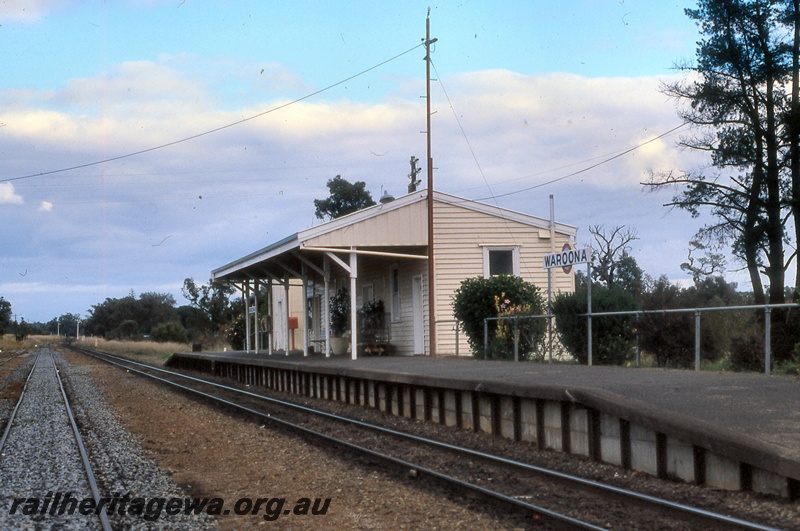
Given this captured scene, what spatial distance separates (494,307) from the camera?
63.2 ft

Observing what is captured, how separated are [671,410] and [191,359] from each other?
27.4 m

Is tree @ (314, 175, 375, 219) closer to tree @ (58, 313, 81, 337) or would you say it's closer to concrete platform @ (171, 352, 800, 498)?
concrete platform @ (171, 352, 800, 498)

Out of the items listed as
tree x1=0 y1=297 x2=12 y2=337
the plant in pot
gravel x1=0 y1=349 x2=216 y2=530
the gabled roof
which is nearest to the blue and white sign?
the gabled roof

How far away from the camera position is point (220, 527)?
677 centimetres

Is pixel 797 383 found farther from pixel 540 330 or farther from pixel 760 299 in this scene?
pixel 760 299

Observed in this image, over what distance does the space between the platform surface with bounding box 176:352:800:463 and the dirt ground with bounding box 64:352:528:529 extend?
2233 mm

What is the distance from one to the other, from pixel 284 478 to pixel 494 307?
36.0 feet

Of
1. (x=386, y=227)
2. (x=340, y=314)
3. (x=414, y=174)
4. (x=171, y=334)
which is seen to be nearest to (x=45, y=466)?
(x=386, y=227)

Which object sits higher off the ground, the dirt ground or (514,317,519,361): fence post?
(514,317,519,361): fence post

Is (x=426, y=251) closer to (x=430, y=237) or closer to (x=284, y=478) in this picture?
(x=430, y=237)

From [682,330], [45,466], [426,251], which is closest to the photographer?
[45,466]

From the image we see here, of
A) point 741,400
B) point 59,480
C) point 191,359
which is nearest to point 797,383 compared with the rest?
point 741,400

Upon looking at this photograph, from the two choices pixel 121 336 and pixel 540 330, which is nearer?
pixel 540 330

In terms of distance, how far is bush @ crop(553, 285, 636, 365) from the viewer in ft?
52.4
